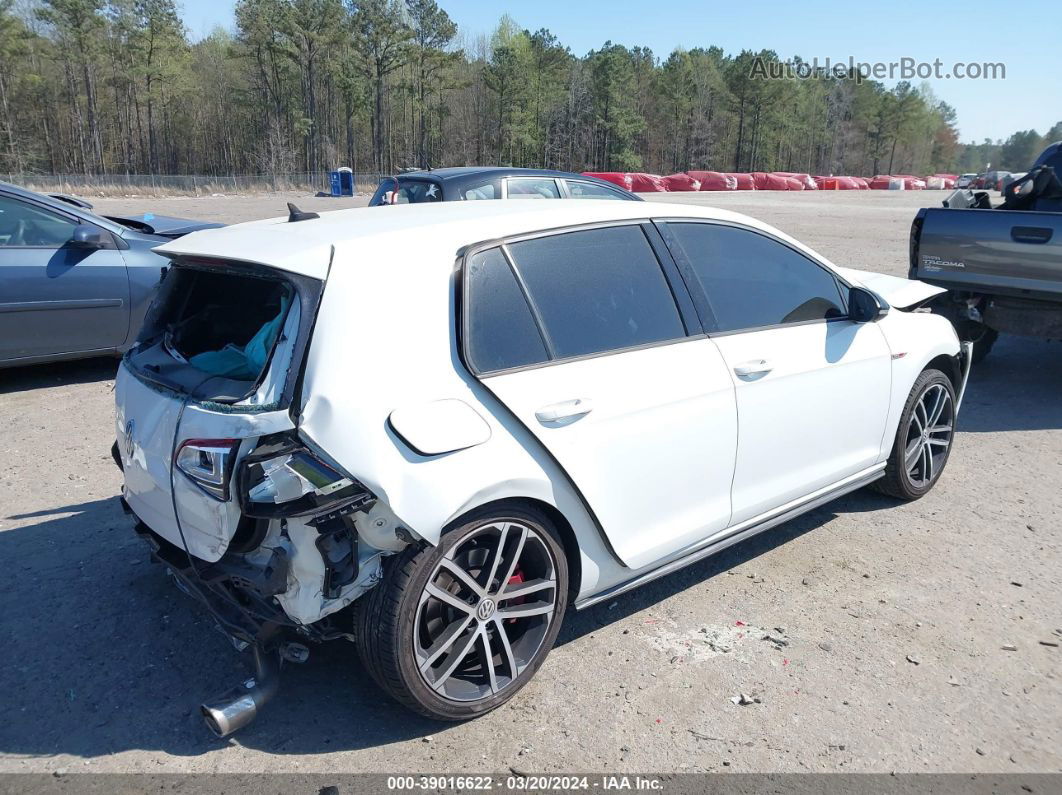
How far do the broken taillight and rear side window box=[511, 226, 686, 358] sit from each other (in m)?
1.20

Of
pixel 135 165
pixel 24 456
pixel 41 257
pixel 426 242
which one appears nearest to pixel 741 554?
pixel 426 242

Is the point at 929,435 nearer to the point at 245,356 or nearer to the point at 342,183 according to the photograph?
the point at 245,356

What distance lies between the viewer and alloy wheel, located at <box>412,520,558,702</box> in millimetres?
2768

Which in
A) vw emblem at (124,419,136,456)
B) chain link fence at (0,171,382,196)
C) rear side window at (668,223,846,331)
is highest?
chain link fence at (0,171,382,196)

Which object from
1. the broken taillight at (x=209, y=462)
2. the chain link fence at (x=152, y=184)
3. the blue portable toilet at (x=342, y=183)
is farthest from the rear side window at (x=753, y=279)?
the blue portable toilet at (x=342, y=183)

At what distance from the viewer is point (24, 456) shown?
214 inches

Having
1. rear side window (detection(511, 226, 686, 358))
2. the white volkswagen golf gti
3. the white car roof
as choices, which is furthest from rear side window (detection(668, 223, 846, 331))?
rear side window (detection(511, 226, 686, 358))

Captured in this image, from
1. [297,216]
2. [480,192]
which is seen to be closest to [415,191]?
[480,192]

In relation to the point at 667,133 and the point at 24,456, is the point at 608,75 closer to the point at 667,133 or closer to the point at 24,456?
the point at 667,133

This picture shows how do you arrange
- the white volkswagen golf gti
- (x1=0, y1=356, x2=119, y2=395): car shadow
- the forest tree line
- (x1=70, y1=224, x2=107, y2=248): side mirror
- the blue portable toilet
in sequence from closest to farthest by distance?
the white volkswagen golf gti
(x1=70, y1=224, x2=107, y2=248): side mirror
(x1=0, y1=356, x2=119, y2=395): car shadow
the blue portable toilet
the forest tree line

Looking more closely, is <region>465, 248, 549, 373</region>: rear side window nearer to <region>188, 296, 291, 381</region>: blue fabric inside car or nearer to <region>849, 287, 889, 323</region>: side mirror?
<region>188, 296, 291, 381</region>: blue fabric inside car

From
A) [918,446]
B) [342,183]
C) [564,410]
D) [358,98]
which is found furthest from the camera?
[358,98]

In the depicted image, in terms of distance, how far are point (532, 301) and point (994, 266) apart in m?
5.40

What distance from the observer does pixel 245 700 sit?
276 centimetres
